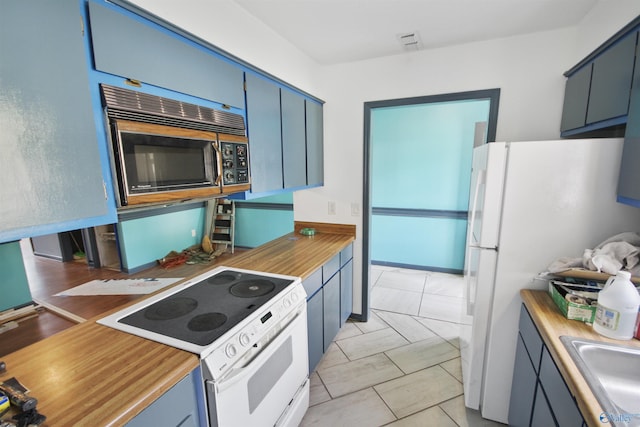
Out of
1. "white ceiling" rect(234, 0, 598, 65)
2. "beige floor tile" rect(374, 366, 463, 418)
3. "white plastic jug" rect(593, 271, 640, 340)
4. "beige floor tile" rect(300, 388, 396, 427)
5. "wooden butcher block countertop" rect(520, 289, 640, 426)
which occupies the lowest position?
"beige floor tile" rect(300, 388, 396, 427)

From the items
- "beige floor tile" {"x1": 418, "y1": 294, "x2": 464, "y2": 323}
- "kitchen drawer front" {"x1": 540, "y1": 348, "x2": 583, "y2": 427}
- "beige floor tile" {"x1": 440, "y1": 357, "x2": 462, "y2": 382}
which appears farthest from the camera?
"beige floor tile" {"x1": 418, "y1": 294, "x2": 464, "y2": 323}

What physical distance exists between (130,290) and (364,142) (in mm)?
2625

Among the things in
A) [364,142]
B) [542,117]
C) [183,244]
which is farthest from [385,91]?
[183,244]

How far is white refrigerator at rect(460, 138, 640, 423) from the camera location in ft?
4.66

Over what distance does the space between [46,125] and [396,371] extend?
2527 mm

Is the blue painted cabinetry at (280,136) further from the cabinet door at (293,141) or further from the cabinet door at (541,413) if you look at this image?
the cabinet door at (541,413)

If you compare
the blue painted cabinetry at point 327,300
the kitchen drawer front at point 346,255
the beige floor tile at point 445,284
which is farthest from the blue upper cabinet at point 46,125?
the beige floor tile at point 445,284

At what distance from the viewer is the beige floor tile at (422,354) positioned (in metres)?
2.29

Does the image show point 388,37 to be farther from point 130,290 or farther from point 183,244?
point 183,244

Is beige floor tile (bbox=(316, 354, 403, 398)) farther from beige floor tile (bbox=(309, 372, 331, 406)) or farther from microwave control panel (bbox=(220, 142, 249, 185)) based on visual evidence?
microwave control panel (bbox=(220, 142, 249, 185))

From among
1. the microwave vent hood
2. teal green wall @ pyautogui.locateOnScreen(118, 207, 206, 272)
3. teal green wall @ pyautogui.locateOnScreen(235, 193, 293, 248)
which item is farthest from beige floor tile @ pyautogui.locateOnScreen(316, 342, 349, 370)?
teal green wall @ pyautogui.locateOnScreen(118, 207, 206, 272)

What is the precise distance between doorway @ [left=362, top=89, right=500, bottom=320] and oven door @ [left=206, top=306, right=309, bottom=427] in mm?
2158

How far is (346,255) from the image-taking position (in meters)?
2.63

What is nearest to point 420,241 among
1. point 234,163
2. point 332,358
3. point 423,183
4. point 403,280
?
point 403,280
